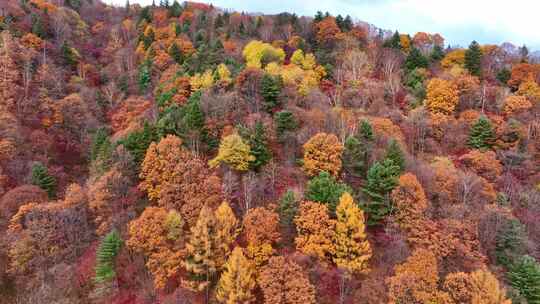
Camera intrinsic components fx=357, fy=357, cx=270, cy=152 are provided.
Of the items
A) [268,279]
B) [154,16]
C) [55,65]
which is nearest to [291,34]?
[154,16]

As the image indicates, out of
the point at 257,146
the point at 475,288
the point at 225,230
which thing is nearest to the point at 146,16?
the point at 257,146

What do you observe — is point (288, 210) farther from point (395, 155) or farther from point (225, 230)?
point (395, 155)

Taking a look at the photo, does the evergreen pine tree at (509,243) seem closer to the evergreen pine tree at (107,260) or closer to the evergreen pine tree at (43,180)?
the evergreen pine tree at (107,260)

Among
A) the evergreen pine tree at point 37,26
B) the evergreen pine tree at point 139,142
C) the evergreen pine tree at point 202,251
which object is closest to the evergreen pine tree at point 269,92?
the evergreen pine tree at point 139,142

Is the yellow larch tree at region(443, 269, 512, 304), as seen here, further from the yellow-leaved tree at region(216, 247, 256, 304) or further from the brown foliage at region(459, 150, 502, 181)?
the brown foliage at region(459, 150, 502, 181)

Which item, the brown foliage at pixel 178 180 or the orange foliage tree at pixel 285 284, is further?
the brown foliage at pixel 178 180

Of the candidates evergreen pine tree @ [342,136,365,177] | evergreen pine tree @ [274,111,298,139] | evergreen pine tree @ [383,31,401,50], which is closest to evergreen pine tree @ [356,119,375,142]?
evergreen pine tree @ [342,136,365,177]
